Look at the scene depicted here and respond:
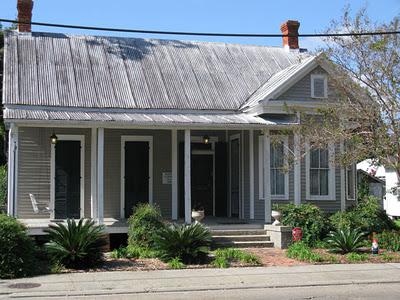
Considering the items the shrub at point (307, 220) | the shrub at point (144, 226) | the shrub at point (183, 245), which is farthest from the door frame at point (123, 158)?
the shrub at point (183, 245)

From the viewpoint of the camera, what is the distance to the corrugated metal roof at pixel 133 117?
15.2m

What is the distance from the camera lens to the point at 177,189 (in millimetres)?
17562

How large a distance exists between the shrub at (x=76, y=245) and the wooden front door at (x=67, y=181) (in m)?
4.02

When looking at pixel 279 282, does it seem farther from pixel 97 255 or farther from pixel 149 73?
pixel 149 73

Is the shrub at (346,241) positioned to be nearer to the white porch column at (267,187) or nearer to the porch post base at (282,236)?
the porch post base at (282,236)

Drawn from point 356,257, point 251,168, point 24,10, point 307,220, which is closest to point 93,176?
point 251,168

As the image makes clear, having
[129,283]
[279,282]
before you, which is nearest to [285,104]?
[279,282]

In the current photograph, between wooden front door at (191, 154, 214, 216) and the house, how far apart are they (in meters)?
0.04

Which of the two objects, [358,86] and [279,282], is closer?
[279,282]

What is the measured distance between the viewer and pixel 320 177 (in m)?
17.8

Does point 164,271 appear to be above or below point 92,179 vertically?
below

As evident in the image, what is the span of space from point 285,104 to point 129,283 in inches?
289

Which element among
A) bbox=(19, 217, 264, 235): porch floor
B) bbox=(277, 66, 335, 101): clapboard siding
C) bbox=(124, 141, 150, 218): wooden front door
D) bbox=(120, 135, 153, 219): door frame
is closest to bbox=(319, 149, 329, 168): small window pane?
bbox=(277, 66, 335, 101): clapboard siding

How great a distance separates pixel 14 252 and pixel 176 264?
3327 mm
